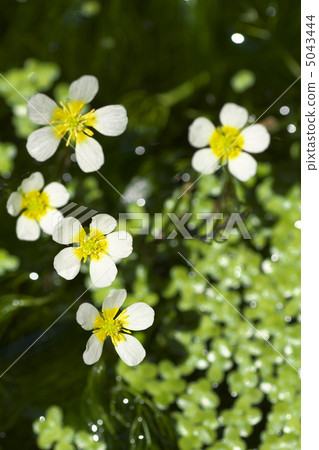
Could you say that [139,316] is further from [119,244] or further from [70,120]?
[70,120]

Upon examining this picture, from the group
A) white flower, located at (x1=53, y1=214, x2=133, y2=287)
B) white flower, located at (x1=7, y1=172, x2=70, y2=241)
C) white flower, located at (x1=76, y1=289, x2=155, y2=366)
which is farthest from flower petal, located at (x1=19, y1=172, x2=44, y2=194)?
white flower, located at (x1=76, y1=289, x2=155, y2=366)

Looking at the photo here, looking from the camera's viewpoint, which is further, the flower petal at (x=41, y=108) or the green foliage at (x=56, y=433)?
the green foliage at (x=56, y=433)

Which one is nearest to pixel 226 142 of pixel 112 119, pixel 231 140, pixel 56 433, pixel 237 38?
pixel 231 140

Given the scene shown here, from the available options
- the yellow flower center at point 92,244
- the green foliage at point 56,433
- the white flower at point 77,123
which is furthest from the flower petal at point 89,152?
the green foliage at point 56,433

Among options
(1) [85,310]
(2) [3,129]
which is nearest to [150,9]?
(2) [3,129]

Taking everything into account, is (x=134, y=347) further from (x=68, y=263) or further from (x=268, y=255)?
(x=268, y=255)

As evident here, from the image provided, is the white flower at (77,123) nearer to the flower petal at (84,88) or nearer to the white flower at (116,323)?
the flower petal at (84,88)

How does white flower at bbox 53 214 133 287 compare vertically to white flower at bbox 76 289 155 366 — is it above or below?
above

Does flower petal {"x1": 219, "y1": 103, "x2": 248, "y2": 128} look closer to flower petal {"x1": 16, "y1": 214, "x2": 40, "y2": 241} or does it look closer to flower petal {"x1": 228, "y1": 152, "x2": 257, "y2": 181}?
flower petal {"x1": 228, "y1": 152, "x2": 257, "y2": 181}
